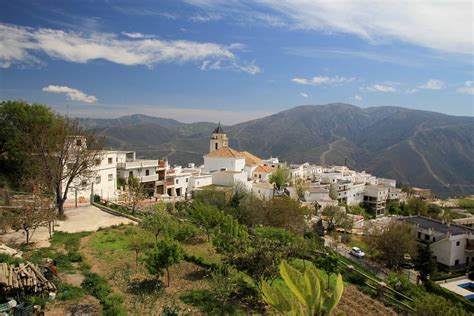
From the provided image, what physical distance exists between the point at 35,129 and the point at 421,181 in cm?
12174

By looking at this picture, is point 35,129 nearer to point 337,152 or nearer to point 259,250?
point 259,250

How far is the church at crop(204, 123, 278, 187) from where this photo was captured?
38.9m

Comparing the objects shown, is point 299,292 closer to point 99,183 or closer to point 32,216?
point 32,216

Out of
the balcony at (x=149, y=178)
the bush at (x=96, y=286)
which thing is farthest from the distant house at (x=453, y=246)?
the bush at (x=96, y=286)

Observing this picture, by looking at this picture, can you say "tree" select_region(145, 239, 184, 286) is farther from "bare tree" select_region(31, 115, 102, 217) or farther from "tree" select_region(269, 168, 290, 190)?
"tree" select_region(269, 168, 290, 190)

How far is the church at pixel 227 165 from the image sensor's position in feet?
128

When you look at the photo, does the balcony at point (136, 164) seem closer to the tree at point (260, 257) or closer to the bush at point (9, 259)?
the bush at point (9, 259)

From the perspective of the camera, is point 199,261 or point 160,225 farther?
point 160,225

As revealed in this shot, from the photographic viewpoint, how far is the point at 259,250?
12352 mm

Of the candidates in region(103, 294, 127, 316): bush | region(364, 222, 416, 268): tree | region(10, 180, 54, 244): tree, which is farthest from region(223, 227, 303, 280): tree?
region(364, 222, 416, 268): tree

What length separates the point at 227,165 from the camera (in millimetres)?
44125

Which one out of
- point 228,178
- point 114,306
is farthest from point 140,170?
point 114,306

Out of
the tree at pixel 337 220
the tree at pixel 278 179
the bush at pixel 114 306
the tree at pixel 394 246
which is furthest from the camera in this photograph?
the tree at pixel 278 179

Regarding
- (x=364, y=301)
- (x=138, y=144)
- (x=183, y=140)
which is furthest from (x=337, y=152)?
(x=364, y=301)
